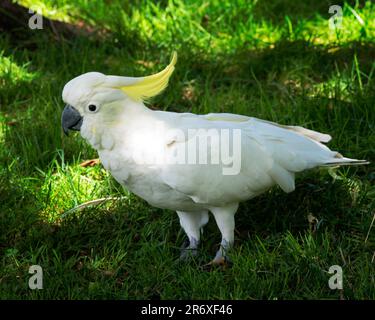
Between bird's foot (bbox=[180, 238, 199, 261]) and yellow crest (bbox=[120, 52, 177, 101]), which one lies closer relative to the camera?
yellow crest (bbox=[120, 52, 177, 101])

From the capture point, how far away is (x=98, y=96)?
2.96 meters

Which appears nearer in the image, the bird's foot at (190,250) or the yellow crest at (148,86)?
the yellow crest at (148,86)

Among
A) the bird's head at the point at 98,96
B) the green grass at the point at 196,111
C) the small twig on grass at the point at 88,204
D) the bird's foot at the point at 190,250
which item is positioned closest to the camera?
the bird's head at the point at 98,96

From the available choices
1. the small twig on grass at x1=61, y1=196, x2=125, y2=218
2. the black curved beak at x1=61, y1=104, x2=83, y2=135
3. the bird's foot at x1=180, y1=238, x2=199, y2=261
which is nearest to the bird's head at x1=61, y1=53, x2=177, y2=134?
the black curved beak at x1=61, y1=104, x2=83, y2=135

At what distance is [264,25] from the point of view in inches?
206

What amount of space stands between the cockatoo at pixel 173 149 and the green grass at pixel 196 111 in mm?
325

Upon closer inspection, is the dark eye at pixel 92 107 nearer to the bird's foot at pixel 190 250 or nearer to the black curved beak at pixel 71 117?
the black curved beak at pixel 71 117

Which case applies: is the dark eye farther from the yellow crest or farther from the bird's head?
the yellow crest

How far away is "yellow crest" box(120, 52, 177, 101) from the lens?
3045 millimetres

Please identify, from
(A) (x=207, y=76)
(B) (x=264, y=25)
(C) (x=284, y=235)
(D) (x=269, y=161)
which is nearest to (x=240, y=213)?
(C) (x=284, y=235)

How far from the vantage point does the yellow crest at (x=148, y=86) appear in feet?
9.99

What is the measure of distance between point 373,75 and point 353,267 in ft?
5.92

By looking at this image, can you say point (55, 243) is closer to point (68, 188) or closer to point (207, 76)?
point (68, 188)

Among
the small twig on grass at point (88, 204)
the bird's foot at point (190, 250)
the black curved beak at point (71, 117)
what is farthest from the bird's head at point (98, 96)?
the bird's foot at point (190, 250)
